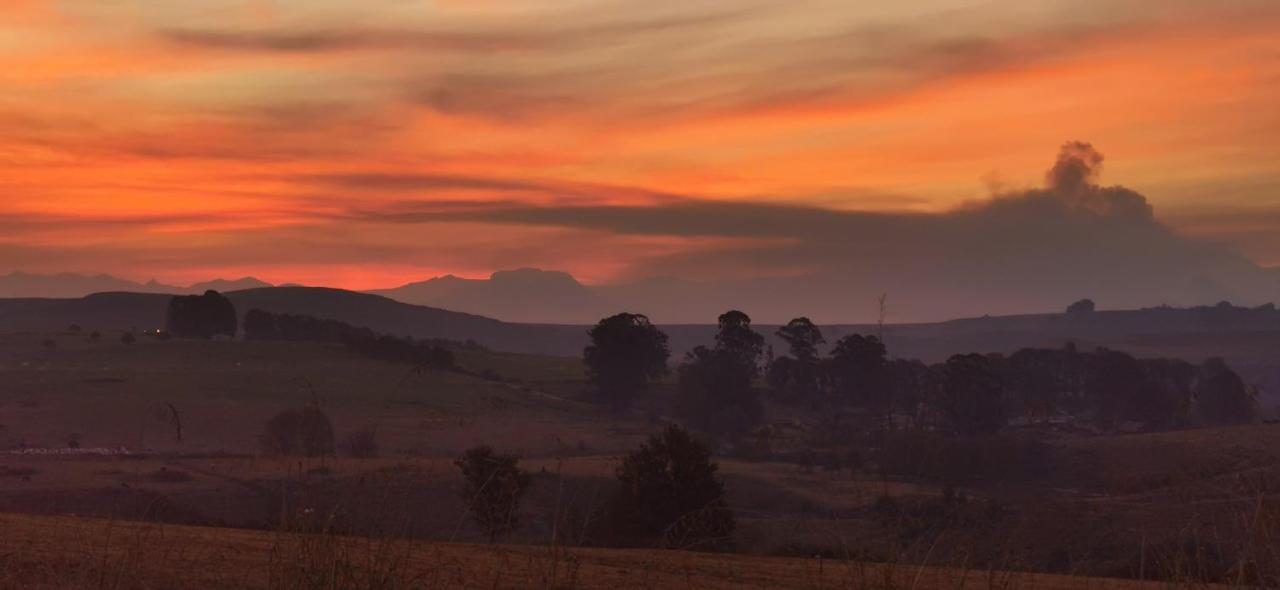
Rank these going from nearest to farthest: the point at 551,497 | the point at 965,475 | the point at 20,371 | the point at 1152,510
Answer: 1. the point at 1152,510
2. the point at 551,497
3. the point at 965,475
4. the point at 20,371

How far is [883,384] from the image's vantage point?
398ft

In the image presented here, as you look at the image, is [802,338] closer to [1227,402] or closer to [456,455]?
[1227,402]

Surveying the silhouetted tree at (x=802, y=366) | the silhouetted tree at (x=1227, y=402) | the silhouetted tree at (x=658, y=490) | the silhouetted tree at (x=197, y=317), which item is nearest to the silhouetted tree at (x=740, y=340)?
the silhouetted tree at (x=802, y=366)

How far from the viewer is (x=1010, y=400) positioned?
4697 inches

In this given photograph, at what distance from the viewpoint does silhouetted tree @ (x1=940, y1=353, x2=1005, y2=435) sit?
341 ft

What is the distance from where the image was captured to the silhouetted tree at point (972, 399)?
10394cm

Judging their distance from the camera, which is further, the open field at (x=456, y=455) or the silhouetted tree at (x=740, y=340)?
the silhouetted tree at (x=740, y=340)

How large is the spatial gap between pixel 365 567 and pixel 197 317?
15250cm

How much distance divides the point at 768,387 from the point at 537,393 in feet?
94.1

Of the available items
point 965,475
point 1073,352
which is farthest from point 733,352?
point 965,475

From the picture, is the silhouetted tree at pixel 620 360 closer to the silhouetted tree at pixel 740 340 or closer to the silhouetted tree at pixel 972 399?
the silhouetted tree at pixel 740 340

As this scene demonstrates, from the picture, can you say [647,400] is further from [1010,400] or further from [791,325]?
[1010,400]

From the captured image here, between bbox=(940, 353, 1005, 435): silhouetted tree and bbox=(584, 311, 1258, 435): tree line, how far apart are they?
1.86ft

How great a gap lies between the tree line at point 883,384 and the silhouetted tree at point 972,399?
0.57 meters
